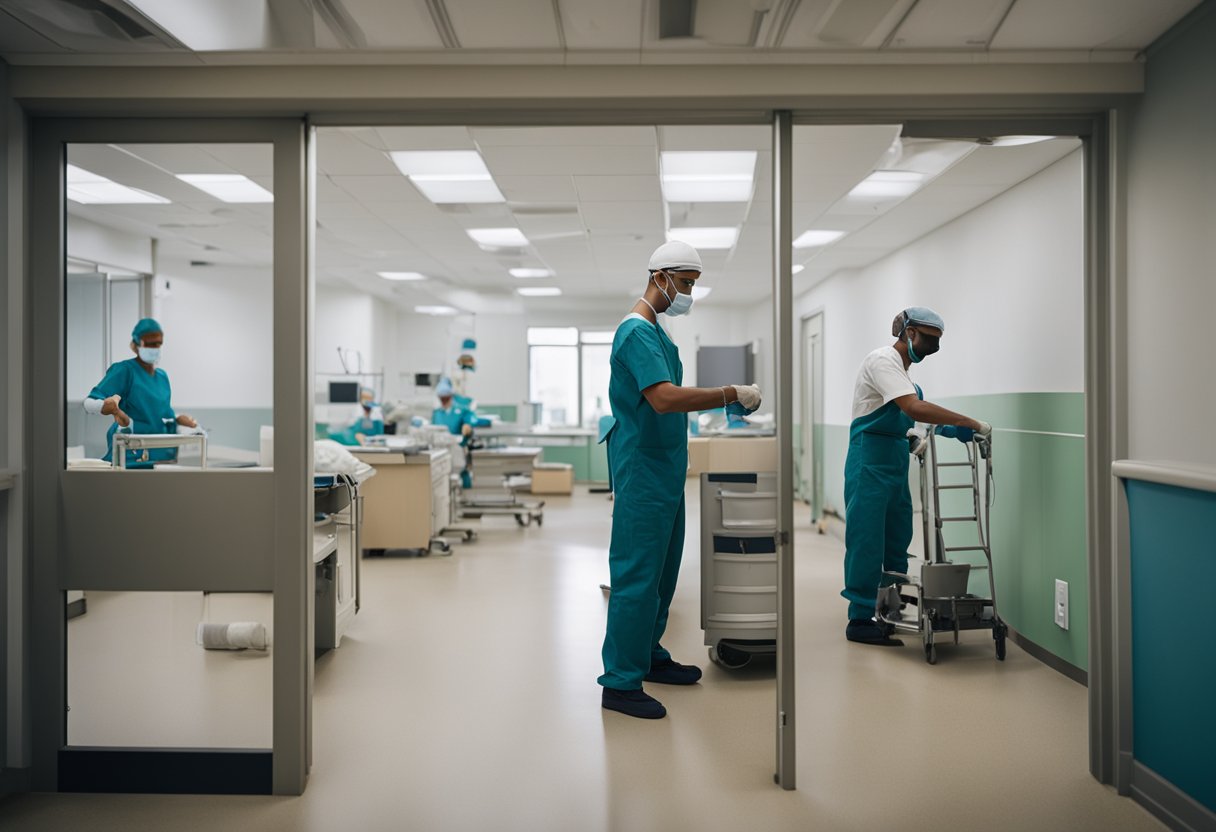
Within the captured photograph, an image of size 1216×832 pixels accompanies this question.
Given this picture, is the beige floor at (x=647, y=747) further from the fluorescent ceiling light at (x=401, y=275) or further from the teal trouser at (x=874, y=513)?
the fluorescent ceiling light at (x=401, y=275)

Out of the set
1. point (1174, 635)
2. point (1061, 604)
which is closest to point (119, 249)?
point (1061, 604)

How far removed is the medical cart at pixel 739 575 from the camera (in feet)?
11.2

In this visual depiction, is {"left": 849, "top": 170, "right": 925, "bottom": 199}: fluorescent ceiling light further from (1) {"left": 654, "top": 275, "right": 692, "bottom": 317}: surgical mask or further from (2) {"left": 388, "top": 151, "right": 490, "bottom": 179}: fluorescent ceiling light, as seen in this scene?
(2) {"left": 388, "top": 151, "right": 490, "bottom": 179}: fluorescent ceiling light

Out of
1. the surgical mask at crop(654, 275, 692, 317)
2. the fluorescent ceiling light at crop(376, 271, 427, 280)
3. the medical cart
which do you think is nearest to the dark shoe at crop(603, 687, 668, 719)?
the medical cart

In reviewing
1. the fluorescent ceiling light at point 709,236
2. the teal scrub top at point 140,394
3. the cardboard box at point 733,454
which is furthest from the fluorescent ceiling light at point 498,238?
the teal scrub top at point 140,394

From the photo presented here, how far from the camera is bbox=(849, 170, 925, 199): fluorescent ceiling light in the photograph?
4371 mm

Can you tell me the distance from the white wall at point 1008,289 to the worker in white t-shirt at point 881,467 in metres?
0.46

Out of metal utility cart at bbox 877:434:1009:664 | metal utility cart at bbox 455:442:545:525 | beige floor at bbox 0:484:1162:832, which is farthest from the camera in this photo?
metal utility cart at bbox 455:442:545:525

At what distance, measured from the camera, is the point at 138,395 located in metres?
2.84

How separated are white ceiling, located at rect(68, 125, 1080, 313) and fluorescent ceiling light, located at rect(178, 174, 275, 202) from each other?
128 mm

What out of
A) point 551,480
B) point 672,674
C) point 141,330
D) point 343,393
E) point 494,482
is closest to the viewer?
point 141,330

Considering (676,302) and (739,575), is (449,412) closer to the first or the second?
A: (739,575)

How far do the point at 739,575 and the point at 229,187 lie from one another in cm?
416

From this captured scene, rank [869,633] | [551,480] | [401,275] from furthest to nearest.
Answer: [551,480] < [401,275] < [869,633]
